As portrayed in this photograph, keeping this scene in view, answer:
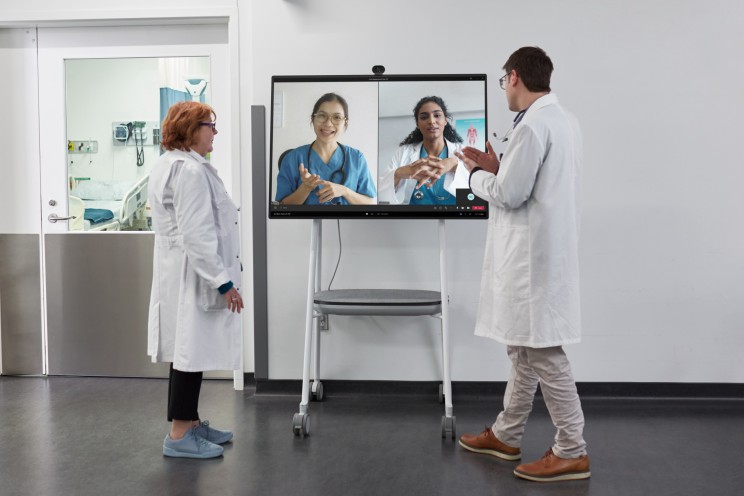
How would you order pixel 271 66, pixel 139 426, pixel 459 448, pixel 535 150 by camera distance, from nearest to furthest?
pixel 535 150
pixel 459 448
pixel 139 426
pixel 271 66

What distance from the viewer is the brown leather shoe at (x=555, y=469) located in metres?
2.49

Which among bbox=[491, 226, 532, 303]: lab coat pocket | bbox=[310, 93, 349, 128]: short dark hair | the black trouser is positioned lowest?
the black trouser

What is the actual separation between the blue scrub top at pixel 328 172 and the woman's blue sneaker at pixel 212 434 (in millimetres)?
1058

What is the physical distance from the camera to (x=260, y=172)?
142 inches

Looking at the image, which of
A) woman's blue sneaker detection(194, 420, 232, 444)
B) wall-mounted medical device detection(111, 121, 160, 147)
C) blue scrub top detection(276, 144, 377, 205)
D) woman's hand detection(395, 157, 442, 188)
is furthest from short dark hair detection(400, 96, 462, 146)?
wall-mounted medical device detection(111, 121, 160, 147)

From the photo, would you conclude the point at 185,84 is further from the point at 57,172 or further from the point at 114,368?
the point at 114,368

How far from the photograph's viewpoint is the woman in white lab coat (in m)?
2.56

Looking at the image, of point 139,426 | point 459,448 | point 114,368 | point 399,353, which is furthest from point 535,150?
point 114,368

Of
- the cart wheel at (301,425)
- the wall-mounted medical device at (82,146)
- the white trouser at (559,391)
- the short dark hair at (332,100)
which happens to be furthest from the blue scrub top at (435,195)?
the wall-mounted medical device at (82,146)

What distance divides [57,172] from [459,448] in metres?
2.79

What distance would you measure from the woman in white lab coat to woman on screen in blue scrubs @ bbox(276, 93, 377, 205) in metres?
0.48

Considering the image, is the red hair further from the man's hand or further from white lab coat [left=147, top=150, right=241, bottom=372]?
the man's hand

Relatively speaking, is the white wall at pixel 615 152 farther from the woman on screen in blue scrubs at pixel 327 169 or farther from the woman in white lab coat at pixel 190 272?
the woman in white lab coat at pixel 190 272

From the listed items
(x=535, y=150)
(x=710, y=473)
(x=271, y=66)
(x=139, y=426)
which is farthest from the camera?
(x=271, y=66)
